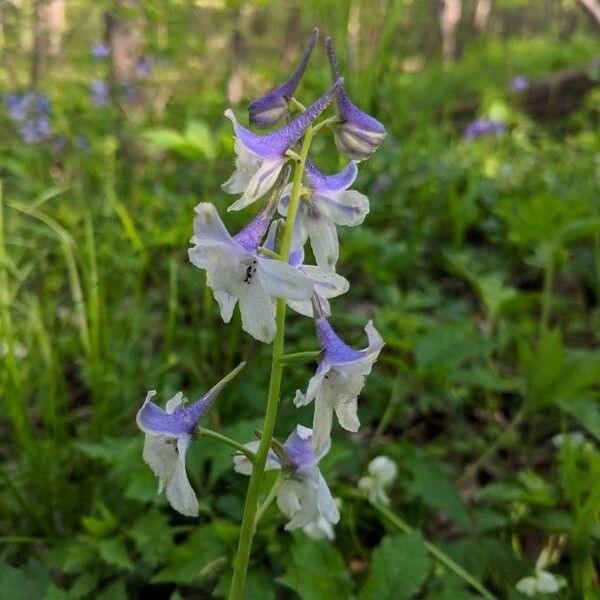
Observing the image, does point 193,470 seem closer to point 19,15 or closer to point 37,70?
point 19,15

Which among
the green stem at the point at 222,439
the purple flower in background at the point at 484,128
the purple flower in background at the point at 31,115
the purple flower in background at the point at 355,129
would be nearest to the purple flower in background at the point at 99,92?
the purple flower in background at the point at 31,115

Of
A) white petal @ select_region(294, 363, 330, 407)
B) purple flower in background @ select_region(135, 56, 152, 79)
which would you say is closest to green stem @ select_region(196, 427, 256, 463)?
white petal @ select_region(294, 363, 330, 407)

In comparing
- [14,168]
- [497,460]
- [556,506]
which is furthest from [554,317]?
[14,168]

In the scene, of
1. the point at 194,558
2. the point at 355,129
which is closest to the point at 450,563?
the point at 194,558

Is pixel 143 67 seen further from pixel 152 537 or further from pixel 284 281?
pixel 284 281

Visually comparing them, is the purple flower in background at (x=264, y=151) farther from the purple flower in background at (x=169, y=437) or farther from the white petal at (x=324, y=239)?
the purple flower in background at (x=169, y=437)

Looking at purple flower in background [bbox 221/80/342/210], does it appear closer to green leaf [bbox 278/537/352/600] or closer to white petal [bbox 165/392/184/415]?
white petal [bbox 165/392/184/415]
